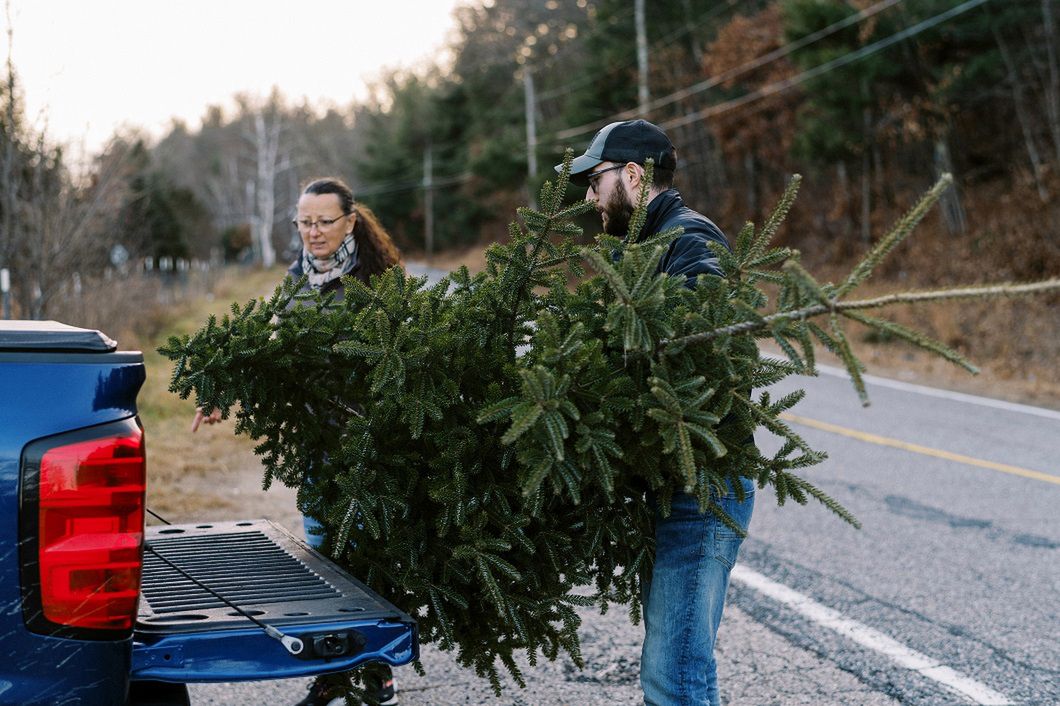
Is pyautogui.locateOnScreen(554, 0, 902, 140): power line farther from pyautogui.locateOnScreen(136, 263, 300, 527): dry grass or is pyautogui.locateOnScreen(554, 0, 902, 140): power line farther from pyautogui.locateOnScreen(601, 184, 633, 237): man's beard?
pyautogui.locateOnScreen(601, 184, 633, 237): man's beard

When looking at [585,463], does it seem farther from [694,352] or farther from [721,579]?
[721,579]

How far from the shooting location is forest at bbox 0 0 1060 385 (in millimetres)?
12078

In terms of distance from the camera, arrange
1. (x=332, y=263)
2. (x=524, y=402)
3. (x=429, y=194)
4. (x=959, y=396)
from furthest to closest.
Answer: (x=429, y=194), (x=959, y=396), (x=332, y=263), (x=524, y=402)

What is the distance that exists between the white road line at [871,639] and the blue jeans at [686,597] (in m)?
1.71

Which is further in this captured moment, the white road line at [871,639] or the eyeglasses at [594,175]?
the white road line at [871,639]

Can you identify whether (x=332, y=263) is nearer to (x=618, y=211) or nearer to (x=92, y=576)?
(x=618, y=211)

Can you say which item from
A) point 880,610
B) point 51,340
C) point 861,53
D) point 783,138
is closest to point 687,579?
point 51,340

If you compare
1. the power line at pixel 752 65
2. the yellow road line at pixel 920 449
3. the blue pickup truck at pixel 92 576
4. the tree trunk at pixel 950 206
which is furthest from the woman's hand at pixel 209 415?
the tree trunk at pixel 950 206

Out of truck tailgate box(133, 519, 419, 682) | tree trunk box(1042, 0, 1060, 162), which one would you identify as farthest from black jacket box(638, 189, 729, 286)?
tree trunk box(1042, 0, 1060, 162)

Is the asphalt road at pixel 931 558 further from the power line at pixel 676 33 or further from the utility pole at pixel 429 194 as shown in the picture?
the utility pole at pixel 429 194

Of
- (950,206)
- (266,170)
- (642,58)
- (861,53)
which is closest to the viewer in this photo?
(861,53)

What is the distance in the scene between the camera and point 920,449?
29.2ft

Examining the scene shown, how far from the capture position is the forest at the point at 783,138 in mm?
12078

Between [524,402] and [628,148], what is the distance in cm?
104
